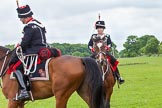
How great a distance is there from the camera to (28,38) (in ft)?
35.2

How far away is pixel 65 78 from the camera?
10242 mm

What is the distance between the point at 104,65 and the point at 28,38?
3143 millimetres

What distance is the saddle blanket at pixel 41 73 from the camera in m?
10.5

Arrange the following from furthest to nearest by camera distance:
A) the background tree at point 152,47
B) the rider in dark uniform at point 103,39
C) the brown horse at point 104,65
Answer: the background tree at point 152,47, the rider in dark uniform at point 103,39, the brown horse at point 104,65

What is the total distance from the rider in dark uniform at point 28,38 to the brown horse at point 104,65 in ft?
7.62

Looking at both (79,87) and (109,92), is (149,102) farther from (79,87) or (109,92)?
(79,87)

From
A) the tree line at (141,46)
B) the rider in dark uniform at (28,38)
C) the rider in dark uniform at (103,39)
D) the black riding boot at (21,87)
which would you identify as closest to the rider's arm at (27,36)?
the rider in dark uniform at (28,38)

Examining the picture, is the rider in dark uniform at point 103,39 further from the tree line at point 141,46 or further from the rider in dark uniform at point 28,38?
the tree line at point 141,46

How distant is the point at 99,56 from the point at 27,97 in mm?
2932

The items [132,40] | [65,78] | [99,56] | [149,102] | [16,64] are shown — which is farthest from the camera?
[132,40]

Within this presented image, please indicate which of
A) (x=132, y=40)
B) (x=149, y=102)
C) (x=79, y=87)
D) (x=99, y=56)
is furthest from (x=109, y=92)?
(x=132, y=40)

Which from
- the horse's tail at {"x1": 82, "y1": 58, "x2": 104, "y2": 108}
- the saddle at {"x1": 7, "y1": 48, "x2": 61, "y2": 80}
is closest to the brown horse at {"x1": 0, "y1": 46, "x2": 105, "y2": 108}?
the horse's tail at {"x1": 82, "y1": 58, "x2": 104, "y2": 108}

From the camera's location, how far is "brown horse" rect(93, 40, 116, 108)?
12750 millimetres

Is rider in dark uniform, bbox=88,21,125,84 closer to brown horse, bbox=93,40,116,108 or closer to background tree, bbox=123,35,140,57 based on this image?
brown horse, bbox=93,40,116,108
